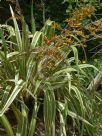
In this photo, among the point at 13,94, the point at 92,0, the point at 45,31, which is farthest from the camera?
the point at 92,0

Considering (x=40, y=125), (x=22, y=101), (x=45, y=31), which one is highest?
(x=45, y=31)

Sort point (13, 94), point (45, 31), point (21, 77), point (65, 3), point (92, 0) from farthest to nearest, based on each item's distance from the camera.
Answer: point (65, 3), point (92, 0), point (45, 31), point (21, 77), point (13, 94)

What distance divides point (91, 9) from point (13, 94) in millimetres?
1089

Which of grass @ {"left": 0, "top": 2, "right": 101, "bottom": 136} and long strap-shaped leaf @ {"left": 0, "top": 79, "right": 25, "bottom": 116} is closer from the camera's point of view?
long strap-shaped leaf @ {"left": 0, "top": 79, "right": 25, "bottom": 116}

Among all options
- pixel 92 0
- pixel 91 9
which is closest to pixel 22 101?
pixel 91 9

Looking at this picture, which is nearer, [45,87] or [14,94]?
[14,94]

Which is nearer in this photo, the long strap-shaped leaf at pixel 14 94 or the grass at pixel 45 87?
the long strap-shaped leaf at pixel 14 94

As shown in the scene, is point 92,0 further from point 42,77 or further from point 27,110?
point 27,110

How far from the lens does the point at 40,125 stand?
4910 millimetres

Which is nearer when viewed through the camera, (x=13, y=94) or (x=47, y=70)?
(x=13, y=94)

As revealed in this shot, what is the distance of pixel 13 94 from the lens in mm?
4418

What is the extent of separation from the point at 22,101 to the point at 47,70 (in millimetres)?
525

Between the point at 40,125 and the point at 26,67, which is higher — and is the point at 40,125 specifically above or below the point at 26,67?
below

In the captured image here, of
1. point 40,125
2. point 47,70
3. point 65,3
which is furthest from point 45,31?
point 65,3
